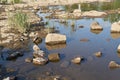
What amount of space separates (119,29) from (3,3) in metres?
29.6

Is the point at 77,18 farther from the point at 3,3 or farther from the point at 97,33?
the point at 3,3

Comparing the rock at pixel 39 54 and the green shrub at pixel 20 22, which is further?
the green shrub at pixel 20 22

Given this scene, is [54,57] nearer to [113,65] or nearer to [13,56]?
[13,56]

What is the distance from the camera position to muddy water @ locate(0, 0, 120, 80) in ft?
45.0

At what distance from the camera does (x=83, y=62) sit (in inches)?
607

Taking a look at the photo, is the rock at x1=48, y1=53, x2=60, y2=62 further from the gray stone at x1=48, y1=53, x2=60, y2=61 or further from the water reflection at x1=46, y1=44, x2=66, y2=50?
the water reflection at x1=46, y1=44, x2=66, y2=50

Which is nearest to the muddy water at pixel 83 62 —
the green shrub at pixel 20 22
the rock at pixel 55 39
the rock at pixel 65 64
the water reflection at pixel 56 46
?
the water reflection at pixel 56 46

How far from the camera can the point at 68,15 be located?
3212 centimetres

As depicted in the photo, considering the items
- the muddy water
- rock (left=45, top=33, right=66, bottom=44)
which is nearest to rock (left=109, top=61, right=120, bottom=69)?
the muddy water

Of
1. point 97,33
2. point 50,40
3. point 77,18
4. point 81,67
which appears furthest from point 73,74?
point 77,18

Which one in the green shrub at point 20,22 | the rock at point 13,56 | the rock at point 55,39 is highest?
the green shrub at point 20,22

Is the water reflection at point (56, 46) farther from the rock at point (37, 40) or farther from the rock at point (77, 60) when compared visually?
the rock at point (77, 60)

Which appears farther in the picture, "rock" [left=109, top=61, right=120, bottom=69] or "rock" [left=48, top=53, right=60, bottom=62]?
"rock" [left=48, top=53, right=60, bottom=62]

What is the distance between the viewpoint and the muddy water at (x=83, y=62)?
13.7m
